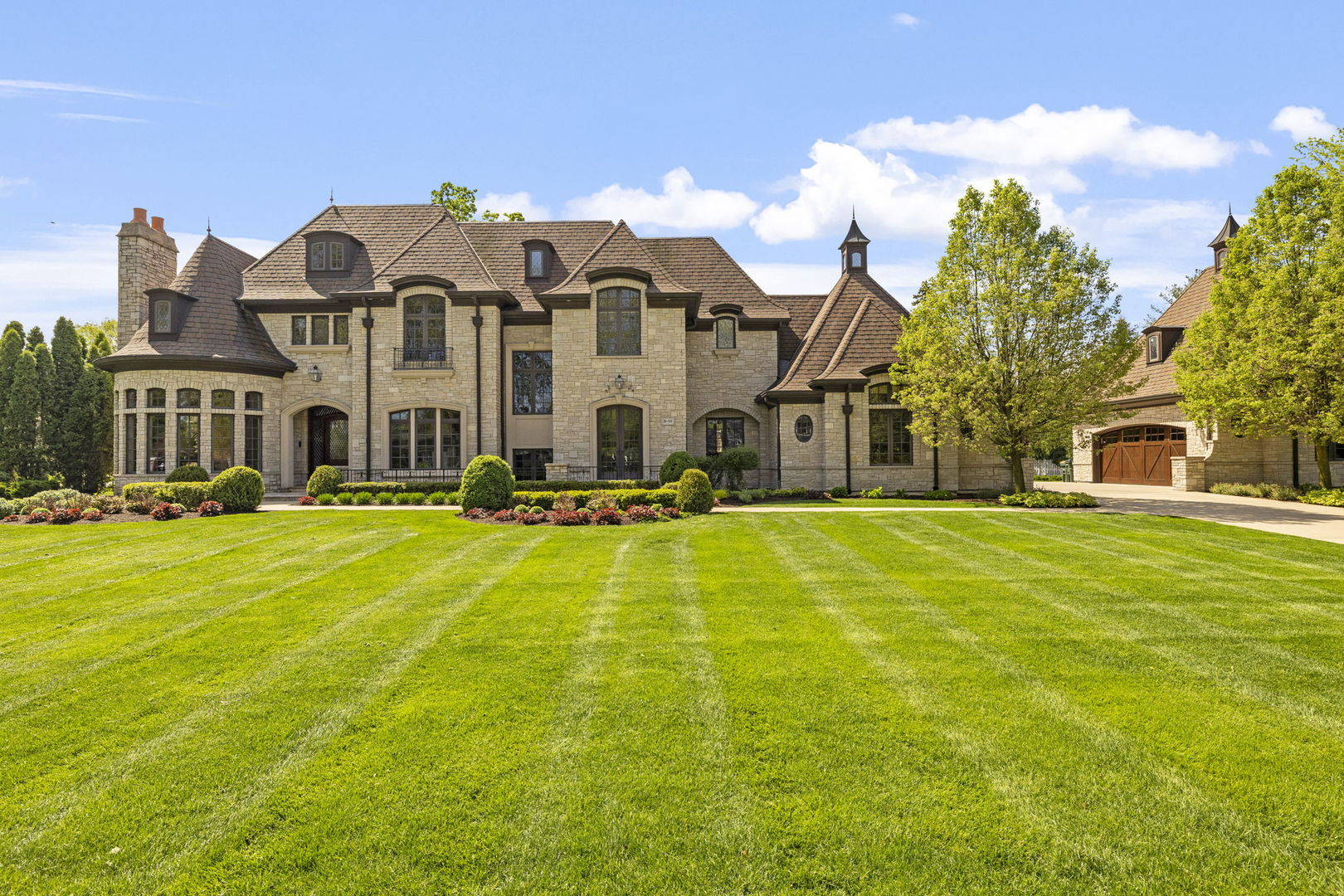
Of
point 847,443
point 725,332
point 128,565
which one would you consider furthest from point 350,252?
point 847,443

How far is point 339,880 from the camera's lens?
319 centimetres

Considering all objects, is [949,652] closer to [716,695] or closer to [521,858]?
[716,695]

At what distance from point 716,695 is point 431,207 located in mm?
27650

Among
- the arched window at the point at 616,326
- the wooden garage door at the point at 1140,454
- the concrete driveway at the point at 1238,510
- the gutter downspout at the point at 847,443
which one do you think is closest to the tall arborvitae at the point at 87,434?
the arched window at the point at 616,326

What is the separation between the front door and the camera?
23.6 metres

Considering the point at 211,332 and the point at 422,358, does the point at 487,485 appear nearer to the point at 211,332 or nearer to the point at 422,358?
the point at 422,358

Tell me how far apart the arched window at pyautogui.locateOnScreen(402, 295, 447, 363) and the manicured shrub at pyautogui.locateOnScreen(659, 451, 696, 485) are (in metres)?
9.06

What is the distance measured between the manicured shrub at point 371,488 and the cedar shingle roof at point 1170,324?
2672cm

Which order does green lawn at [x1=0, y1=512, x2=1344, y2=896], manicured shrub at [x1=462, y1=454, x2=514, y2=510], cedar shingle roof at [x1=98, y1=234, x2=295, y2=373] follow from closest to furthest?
green lawn at [x1=0, y1=512, x2=1344, y2=896], manicured shrub at [x1=462, y1=454, x2=514, y2=510], cedar shingle roof at [x1=98, y1=234, x2=295, y2=373]

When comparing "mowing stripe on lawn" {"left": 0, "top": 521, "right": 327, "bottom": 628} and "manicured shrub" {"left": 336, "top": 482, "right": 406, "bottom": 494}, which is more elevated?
"manicured shrub" {"left": 336, "top": 482, "right": 406, "bottom": 494}

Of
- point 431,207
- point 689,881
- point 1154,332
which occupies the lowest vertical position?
point 689,881

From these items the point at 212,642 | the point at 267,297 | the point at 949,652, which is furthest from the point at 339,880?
the point at 267,297

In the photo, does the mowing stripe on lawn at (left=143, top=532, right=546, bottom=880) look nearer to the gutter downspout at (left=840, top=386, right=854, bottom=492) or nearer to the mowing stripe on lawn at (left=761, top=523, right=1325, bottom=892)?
the mowing stripe on lawn at (left=761, top=523, right=1325, bottom=892)

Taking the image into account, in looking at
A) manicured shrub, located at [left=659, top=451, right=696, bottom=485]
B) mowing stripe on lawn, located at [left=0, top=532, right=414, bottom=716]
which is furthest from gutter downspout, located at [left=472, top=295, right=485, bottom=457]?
mowing stripe on lawn, located at [left=0, top=532, right=414, bottom=716]
